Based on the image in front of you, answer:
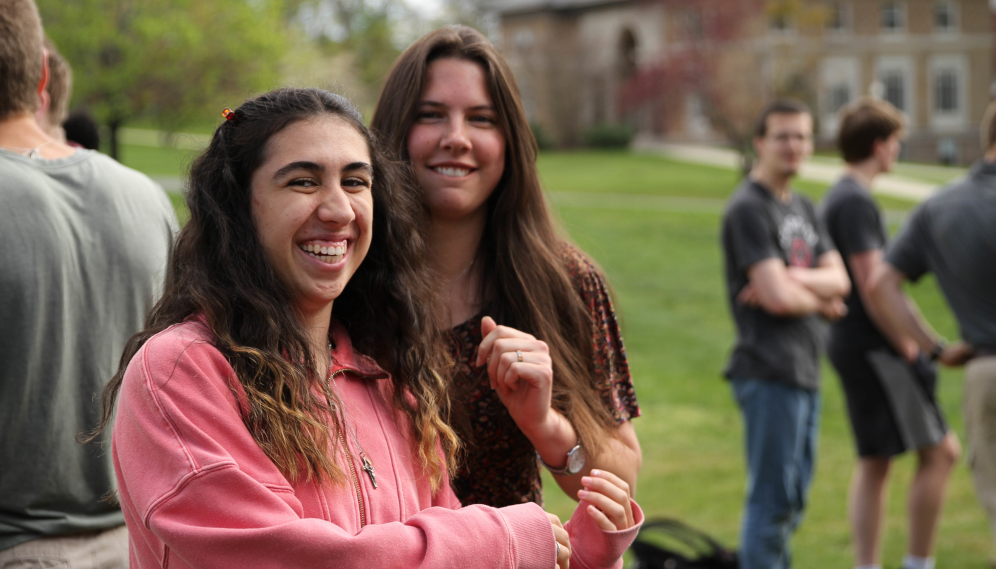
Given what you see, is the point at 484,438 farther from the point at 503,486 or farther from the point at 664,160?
the point at 664,160

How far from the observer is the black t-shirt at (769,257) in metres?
4.86

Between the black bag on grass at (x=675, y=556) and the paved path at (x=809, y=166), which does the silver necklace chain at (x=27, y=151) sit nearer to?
the black bag on grass at (x=675, y=556)

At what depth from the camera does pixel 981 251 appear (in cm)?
454

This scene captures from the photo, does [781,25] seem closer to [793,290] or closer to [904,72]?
[904,72]

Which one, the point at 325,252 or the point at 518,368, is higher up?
the point at 325,252

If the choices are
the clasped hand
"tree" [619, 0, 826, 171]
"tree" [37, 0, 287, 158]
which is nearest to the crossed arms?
the clasped hand

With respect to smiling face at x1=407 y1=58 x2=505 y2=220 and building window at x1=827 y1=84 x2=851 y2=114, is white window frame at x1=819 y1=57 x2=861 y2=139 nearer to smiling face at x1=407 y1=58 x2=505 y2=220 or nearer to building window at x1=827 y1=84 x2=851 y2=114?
building window at x1=827 y1=84 x2=851 y2=114

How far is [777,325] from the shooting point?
497cm

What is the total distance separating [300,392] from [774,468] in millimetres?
3491

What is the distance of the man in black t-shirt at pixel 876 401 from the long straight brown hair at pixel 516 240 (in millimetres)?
3230

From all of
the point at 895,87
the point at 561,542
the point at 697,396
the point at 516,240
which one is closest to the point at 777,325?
the point at 516,240

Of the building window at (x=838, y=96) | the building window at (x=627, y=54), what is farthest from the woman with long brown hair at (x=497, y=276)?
the building window at (x=838, y=96)

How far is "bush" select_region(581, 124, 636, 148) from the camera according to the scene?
43.9 metres

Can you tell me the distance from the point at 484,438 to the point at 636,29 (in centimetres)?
4666
